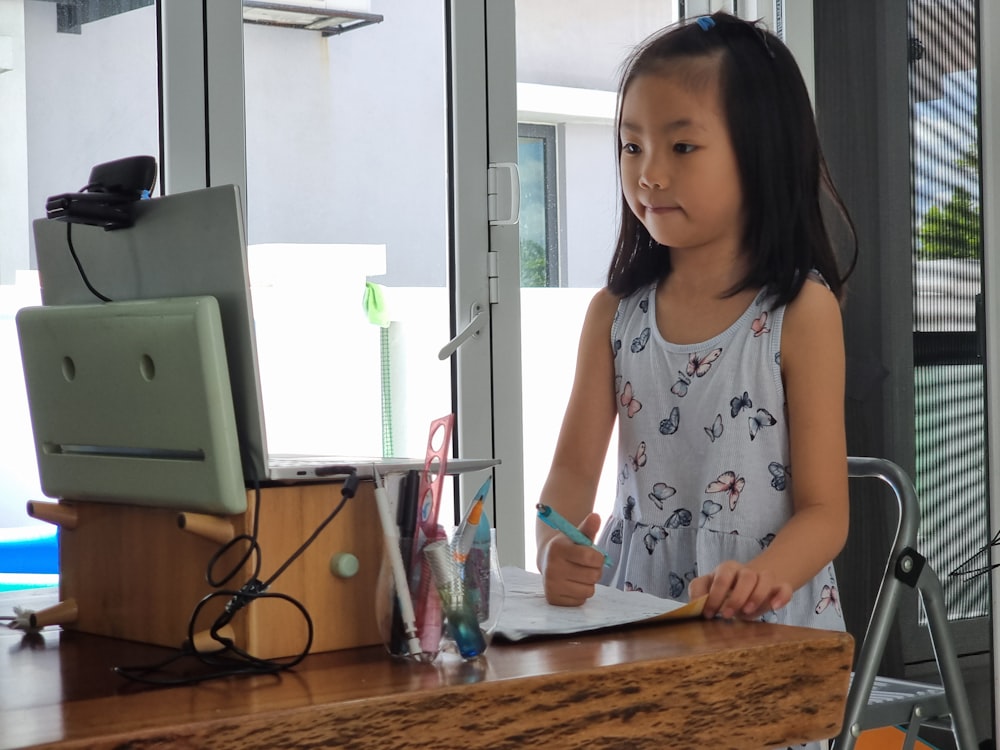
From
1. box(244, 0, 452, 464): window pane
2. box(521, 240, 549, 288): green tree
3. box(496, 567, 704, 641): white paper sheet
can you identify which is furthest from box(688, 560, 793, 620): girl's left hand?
box(521, 240, 549, 288): green tree

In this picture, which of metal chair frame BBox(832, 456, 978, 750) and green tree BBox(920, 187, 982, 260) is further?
green tree BBox(920, 187, 982, 260)

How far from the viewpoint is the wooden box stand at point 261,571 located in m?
0.89

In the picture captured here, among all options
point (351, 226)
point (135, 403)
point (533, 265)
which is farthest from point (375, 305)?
point (135, 403)

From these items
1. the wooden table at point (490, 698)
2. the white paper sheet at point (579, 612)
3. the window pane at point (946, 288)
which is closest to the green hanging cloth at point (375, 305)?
the window pane at point (946, 288)

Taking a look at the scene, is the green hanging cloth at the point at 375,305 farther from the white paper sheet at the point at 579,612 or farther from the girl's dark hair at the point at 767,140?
the white paper sheet at the point at 579,612

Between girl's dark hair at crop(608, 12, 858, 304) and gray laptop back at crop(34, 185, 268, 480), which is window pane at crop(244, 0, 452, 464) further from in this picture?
gray laptop back at crop(34, 185, 268, 480)

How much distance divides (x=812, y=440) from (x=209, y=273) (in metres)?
0.65

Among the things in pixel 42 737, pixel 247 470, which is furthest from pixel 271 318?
pixel 42 737

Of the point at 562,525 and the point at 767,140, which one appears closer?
the point at 562,525

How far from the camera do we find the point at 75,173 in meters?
2.08

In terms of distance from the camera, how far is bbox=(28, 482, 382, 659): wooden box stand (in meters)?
0.89

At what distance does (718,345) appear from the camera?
1350 mm

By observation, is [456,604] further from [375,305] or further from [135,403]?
[375,305]

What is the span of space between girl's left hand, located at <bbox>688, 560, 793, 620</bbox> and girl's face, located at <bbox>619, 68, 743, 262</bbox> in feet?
1.46
